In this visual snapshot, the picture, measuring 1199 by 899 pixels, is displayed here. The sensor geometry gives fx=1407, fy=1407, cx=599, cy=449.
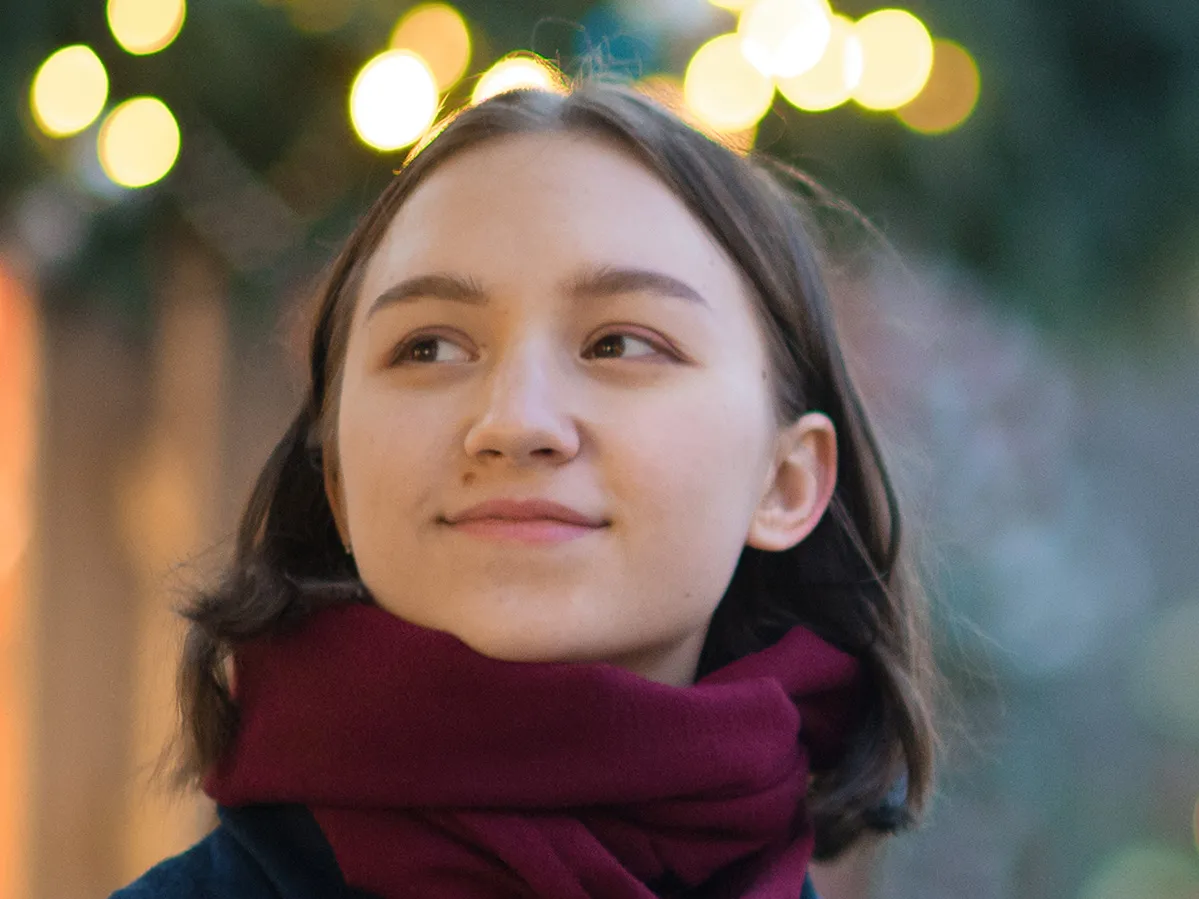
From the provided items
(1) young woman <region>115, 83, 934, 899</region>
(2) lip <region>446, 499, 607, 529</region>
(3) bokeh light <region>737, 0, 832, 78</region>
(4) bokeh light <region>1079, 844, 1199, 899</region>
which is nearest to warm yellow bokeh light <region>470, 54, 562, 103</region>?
(1) young woman <region>115, 83, 934, 899</region>

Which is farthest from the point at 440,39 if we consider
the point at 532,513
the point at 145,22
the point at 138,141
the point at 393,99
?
the point at 532,513

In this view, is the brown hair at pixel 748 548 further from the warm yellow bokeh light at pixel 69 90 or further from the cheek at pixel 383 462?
the warm yellow bokeh light at pixel 69 90

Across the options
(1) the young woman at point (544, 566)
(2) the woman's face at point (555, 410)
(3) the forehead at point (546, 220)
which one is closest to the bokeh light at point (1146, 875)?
(1) the young woman at point (544, 566)

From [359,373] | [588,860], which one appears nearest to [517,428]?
[359,373]

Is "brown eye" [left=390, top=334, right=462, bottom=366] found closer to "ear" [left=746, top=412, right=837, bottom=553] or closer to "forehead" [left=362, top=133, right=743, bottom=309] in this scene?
"forehead" [left=362, top=133, right=743, bottom=309]

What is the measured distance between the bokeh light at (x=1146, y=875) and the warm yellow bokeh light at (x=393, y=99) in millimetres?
1327

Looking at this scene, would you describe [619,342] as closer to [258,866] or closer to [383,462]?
[383,462]

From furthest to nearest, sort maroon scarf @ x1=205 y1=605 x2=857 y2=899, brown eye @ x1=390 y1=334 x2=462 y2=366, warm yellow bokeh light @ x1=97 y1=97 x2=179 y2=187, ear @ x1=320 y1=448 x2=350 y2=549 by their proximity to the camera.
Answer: warm yellow bokeh light @ x1=97 y1=97 x2=179 y2=187 < ear @ x1=320 y1=448 x2=350 y2=549 < brown eye @ x1=390 y1=334 x2=462 y2=366 < maroon scarf @ x1=205 y1=605 x2=857 y2=899

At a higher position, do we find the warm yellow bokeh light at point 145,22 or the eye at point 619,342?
the warm yellow bokeh light at point 145,22

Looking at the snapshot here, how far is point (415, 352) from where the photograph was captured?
114 centimetres

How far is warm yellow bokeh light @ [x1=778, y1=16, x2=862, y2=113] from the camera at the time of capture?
5.61ft

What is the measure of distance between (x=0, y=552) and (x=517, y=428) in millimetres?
1934

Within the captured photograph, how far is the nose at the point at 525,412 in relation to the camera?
3.32 feet

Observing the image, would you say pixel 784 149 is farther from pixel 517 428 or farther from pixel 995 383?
pixel 517 428
